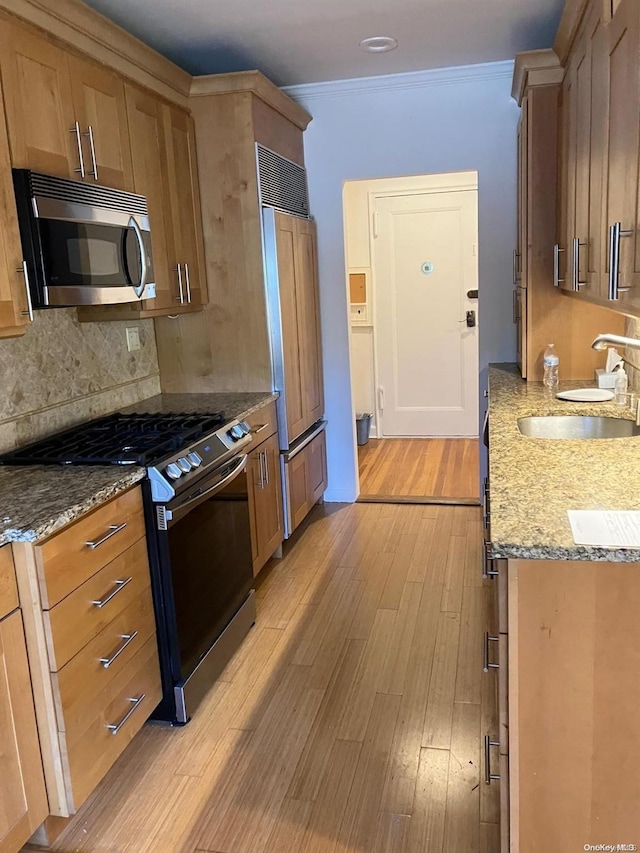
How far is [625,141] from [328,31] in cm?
190

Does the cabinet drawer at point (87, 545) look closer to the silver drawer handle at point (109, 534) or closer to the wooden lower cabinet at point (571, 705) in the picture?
the silver drawer handle at point (109, 534)

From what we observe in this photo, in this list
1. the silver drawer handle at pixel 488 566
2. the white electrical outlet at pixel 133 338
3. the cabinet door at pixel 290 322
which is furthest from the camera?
the cabinet door at pixel 290 322

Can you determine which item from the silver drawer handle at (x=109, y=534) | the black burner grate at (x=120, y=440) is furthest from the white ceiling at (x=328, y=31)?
the silver drawer handle at (x=109, y=534)

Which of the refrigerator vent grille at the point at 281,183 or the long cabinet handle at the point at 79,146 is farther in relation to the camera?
the refrigerator vent grille at the point at 281,183

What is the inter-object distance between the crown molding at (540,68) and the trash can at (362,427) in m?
3.19

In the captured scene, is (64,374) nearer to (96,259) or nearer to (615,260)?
(96,259)

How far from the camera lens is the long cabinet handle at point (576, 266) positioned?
7.96 feet

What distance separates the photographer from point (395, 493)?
4.64m

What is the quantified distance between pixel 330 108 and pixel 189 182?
1236mm

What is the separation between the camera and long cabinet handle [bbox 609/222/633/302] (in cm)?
175

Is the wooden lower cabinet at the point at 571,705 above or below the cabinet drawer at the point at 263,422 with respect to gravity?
below

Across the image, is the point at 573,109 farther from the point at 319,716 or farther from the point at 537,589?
the point at 319,716

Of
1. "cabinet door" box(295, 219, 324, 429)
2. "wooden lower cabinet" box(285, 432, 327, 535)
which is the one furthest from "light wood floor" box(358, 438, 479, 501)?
"cabinet door" box(295, 219, 324, 429)

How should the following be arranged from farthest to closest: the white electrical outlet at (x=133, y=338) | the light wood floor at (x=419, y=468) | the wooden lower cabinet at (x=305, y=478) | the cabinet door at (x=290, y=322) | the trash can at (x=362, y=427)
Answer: the trash can at (x=362, y=427) → the light wood floor at (x=419, y=468) → the wooden lower cabinet at (x=305, y=478) → the cabinet door at (x=290, y=322) → the white electrical outlet at (x=133, y=338)
